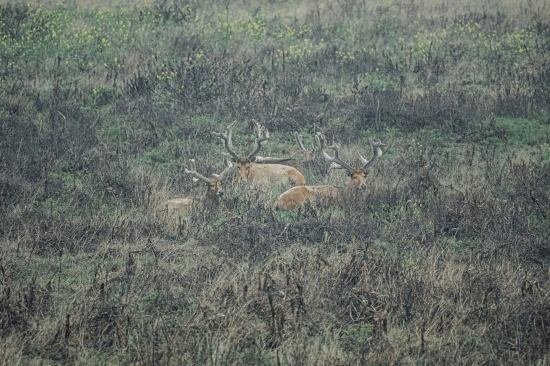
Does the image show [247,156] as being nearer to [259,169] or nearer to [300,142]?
[259,169]

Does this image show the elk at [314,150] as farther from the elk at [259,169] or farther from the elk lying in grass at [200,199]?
the elk lying in grass at [200,199]

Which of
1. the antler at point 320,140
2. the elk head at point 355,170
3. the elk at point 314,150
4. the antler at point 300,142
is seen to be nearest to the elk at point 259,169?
the elk at point 314,150

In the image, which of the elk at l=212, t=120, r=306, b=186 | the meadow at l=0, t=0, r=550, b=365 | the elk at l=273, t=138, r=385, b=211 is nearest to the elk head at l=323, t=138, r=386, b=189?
the elk at l=273, t=138, r=385, b=211

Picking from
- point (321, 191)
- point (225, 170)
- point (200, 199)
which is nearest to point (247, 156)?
point (225, 170)

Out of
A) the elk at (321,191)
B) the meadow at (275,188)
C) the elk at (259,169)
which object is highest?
the meadow at (275,188)

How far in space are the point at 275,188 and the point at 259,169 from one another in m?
0.77

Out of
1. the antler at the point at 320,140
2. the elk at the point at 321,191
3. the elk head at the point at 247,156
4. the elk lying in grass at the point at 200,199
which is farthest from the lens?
the antler at the point at 320,140

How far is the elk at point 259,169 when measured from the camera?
A: 10742mm

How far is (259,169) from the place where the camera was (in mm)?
10977

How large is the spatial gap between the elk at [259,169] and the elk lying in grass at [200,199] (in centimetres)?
63

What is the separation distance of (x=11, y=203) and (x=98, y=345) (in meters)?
3.91

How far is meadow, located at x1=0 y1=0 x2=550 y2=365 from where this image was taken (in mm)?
5316

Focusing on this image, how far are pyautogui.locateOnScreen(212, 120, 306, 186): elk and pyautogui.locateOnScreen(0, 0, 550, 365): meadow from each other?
0.46 metres

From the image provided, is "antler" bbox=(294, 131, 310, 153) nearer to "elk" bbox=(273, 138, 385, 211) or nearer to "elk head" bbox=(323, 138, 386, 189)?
"elk head" bbox=(323, 138, 386, 189)
